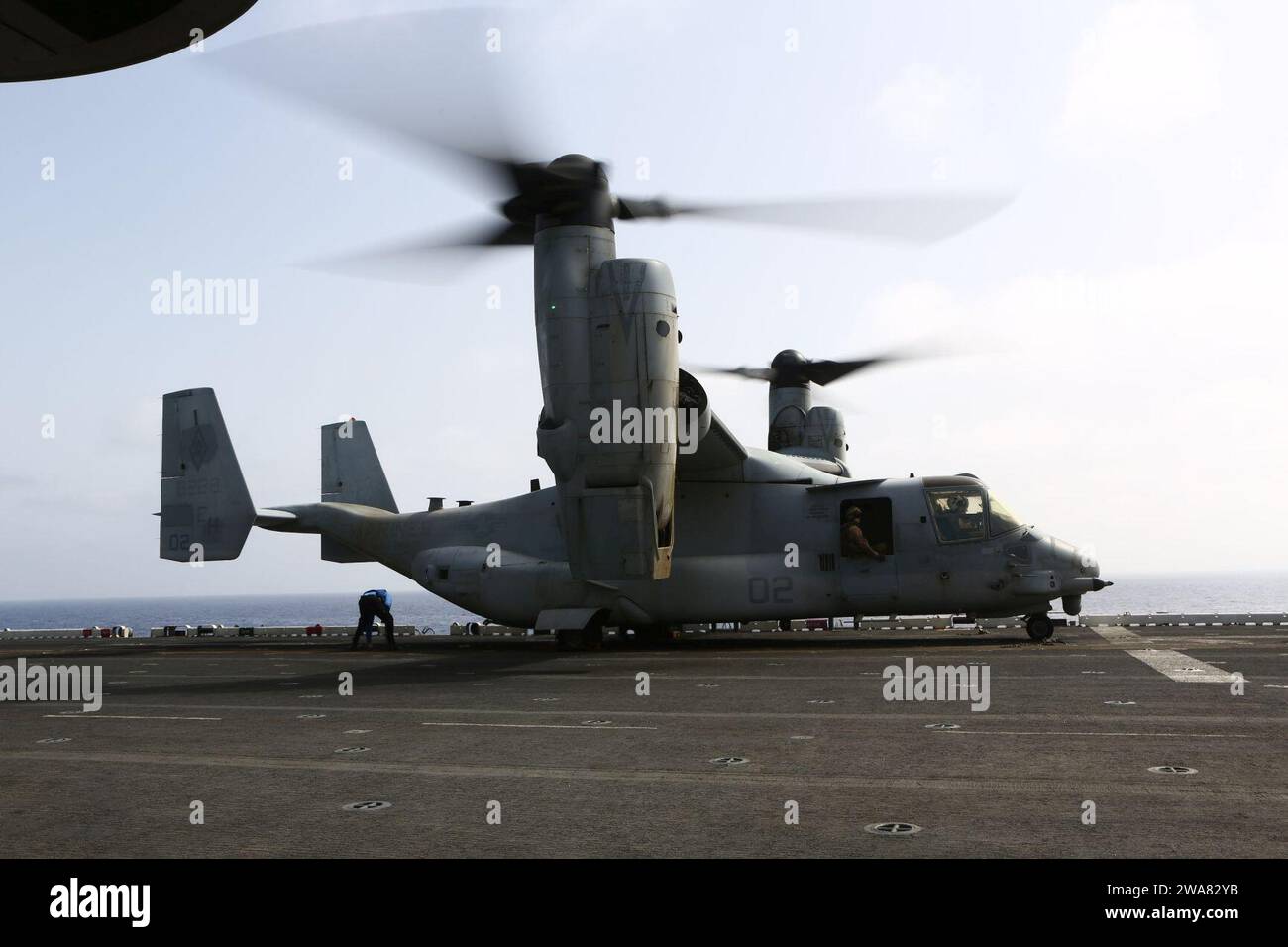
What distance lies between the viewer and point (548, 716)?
13.4 metres

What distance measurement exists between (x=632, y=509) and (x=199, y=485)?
15.6m

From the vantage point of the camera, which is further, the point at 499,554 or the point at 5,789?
the point at 499,554

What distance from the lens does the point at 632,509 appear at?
20688 mm

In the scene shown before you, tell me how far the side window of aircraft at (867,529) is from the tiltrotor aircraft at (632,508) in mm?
36

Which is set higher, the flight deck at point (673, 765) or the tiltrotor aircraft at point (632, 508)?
the tiltrotor aircraft at point (632, 508)

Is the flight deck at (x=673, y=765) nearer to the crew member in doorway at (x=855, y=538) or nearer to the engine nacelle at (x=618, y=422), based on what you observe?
the engine nacelle at (x=618, y=422)

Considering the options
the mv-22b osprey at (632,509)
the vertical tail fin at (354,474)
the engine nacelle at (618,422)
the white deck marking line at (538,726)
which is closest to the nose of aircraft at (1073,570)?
the mv-22b osprey at (632,509)

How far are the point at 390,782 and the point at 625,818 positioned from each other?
267 cm

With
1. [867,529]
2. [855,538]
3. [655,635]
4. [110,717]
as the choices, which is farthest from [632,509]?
[110,717]

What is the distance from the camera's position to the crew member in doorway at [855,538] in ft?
82.4

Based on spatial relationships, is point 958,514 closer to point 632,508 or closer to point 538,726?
point 632,508

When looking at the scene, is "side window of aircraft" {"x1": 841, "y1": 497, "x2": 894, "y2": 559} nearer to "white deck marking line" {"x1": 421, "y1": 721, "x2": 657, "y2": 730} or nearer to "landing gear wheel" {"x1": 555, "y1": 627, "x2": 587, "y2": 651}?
"landing gear wheel" {"x1": 555, "y1": 627, "x2": 587, "y2": 651}
